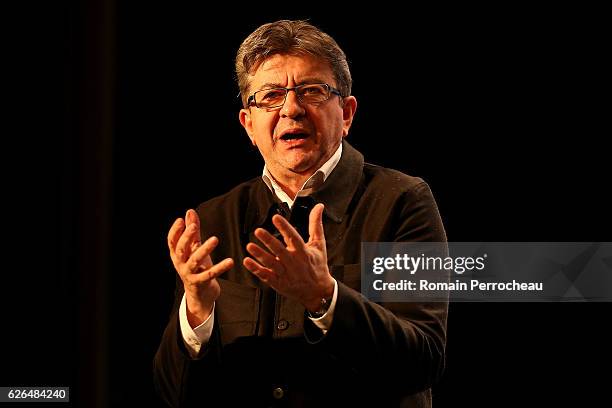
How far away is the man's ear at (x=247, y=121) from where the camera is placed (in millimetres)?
→ 1911

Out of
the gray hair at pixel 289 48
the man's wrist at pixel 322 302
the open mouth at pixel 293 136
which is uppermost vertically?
the gray hair at pixel 289 48

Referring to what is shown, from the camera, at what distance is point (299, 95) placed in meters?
1.80

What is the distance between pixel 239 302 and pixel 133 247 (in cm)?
38

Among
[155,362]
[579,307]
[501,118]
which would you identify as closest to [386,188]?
[501,118]

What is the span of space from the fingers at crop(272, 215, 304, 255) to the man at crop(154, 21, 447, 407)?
0.55 feet

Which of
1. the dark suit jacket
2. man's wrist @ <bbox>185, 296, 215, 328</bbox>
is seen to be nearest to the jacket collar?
the dark suit jacket

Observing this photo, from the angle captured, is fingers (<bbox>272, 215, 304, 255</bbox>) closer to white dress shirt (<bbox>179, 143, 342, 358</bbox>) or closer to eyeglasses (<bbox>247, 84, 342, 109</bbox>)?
white dress shirt (<bbox>179, 143, 342, 358</bbox>)

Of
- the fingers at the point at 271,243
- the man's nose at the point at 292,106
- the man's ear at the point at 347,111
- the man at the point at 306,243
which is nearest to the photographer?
the fingers at the point at 271,243

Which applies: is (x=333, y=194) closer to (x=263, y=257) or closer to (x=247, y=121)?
(x=247, y=121)

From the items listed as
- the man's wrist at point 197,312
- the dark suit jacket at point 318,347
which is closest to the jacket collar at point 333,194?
the dark suit jacket at point 318,347

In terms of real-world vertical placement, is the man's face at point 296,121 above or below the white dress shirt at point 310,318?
above

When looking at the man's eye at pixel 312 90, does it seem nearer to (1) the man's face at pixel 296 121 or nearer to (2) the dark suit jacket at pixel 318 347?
(1) the man's face at pixel 296 121

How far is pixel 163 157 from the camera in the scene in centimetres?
202

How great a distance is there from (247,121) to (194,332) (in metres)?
0.51
